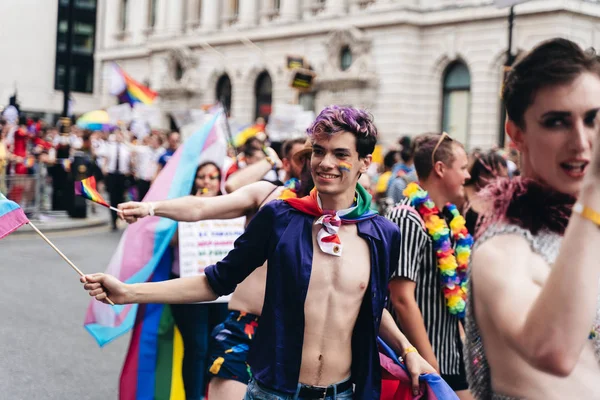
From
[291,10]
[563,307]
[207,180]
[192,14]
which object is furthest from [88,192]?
[192,14]

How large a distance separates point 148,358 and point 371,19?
26680mm

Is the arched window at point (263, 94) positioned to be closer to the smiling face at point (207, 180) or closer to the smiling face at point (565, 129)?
the smiling face at point (207, 180)

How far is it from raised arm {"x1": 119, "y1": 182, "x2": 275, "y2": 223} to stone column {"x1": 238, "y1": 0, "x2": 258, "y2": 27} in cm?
3430

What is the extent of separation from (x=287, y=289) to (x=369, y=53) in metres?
28.4

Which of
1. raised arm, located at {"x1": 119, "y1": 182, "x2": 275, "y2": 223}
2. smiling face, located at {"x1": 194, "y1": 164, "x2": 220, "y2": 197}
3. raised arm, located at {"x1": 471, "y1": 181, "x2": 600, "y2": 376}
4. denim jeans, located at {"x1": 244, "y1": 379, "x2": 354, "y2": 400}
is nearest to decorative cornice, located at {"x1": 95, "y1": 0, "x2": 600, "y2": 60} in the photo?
smiling face, located at {"x1": 194, "y1": 164, "x2": 220, "y2": 197}

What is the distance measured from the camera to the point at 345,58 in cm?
3198

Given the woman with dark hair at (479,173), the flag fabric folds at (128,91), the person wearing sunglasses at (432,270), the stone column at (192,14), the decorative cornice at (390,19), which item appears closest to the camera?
the person wearing sunglasses at (432,270)

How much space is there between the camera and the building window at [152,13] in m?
45.3

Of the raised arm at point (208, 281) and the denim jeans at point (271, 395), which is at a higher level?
the raised arm at point (208, 281)

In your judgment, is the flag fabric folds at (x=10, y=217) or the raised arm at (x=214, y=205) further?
the raised arm at (x=214, y=205)

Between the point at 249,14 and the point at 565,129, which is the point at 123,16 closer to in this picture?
the point at 249,14

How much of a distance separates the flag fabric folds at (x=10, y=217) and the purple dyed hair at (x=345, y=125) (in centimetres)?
139

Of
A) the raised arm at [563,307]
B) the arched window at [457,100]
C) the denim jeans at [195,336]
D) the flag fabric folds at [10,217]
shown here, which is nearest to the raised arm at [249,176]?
the denim jeans at [195,336]

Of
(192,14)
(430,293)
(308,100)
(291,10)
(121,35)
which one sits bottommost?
(430,293)
